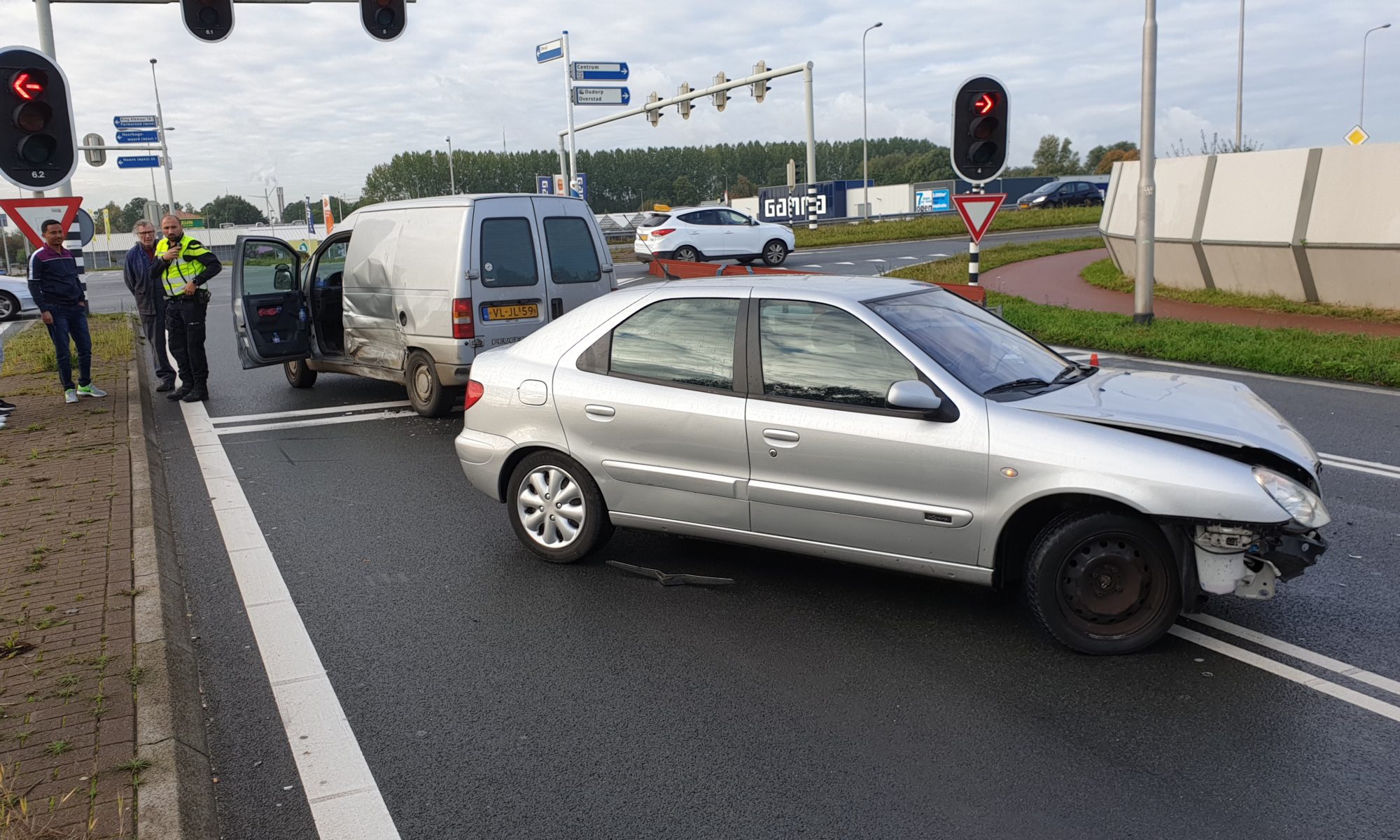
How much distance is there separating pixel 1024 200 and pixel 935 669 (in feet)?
152

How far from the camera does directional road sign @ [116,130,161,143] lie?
4116 cm

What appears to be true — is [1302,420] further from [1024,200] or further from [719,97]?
[1024,200]

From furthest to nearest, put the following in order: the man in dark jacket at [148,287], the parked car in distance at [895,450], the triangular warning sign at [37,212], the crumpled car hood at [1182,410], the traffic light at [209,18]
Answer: the traffic light at [209,18] → the man in dark jacket at [148,287] → the triangular warning sign at [37,212] → the crumpled car hood at [1182,410] → the parked car in distance at [895,450]

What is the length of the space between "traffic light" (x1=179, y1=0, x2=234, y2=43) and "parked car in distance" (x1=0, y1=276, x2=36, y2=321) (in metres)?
13.4

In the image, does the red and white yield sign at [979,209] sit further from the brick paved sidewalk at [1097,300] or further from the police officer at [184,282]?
the police officer at [184,282]

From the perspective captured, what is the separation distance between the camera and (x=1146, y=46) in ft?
46.2

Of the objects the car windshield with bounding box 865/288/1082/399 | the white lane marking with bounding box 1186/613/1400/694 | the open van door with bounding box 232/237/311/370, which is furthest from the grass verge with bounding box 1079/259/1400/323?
the open van door with bounding box 232/237/311/370

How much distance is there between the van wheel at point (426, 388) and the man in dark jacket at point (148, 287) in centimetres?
323

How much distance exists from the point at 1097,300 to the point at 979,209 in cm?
628

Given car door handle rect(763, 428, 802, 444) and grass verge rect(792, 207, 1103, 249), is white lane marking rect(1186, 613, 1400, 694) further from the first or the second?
grass verge rect(792, 207, 1103, 249)

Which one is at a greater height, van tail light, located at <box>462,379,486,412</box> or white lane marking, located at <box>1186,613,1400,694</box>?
van tail light, located at <box>462,379,486,412</box>

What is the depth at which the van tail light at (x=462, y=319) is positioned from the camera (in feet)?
32.9

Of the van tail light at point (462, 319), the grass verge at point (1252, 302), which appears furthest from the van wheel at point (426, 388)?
the grass verge at point (1252, 302)

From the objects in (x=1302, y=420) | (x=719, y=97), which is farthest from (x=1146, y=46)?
(x=719, y=97)
